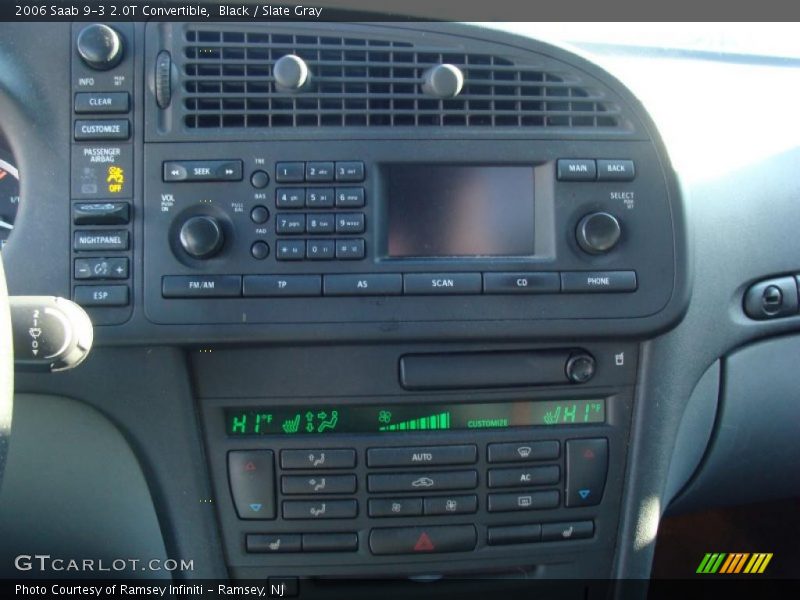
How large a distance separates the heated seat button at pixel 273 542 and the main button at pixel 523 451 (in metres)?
0.49

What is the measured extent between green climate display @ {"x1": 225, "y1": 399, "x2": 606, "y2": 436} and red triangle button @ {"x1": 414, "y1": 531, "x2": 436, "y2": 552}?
247mm

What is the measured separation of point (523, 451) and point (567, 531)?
0.24 m

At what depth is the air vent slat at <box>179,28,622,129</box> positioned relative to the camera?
1731mm

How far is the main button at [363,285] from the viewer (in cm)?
171

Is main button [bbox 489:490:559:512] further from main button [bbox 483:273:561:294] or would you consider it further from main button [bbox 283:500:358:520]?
main button [bbox 483:273:561:294]

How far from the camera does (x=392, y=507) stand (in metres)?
1.83

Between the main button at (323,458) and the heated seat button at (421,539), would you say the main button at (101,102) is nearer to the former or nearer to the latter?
the main button at (323,458)

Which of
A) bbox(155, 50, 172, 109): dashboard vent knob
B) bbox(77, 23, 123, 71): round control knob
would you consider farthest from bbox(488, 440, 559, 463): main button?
bbox(77, 23, 123, 71): round control knob

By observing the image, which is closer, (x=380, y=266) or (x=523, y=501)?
(x=380, y=266)

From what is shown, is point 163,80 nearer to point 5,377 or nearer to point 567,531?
point 5,377

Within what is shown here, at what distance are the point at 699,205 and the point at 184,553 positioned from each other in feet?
4.75

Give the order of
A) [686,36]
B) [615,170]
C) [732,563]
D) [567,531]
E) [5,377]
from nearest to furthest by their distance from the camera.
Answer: [5,377] < [615,170] < [567,531] < [686,36] < [732,563]

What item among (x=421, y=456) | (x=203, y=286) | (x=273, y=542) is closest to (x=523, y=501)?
(x=421, y=456)

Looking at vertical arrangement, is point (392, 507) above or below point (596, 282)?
below
